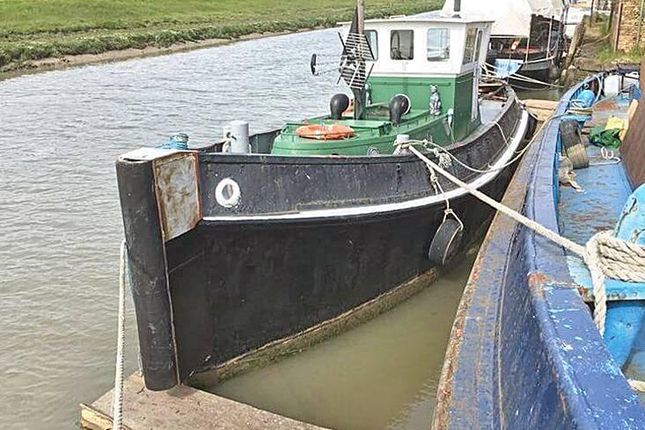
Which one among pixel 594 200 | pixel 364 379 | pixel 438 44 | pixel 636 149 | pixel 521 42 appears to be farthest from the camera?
pixel 521 42

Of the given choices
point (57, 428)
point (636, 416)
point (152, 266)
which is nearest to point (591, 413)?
point (636, 416)

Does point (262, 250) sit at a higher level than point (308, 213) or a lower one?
lower

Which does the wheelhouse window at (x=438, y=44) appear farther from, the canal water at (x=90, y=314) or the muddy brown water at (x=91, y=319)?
the muddy brown water at (x=91, y=319)

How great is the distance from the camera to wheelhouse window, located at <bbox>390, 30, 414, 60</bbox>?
7.60 metres

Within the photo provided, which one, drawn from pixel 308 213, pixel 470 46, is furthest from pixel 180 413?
pixel 470 46

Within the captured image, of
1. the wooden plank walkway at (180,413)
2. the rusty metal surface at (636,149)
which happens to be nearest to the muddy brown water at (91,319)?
the wooden plank walkway at (180,413)

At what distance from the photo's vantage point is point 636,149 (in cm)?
507

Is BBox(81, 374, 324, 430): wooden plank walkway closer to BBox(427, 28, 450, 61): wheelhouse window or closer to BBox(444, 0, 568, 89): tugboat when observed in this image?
BBox(427, 28, 450, 61): wheelhouse window

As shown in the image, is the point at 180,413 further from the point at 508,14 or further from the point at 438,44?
the point at 508,14

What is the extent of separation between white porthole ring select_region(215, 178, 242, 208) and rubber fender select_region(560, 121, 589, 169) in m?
2.99

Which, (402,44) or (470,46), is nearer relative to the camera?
(402,44)

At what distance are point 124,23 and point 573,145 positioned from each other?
39791 millimetres

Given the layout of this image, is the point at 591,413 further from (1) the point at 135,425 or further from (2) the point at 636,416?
(1) the point at 135,425

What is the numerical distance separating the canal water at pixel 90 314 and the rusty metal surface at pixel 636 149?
2.22m
